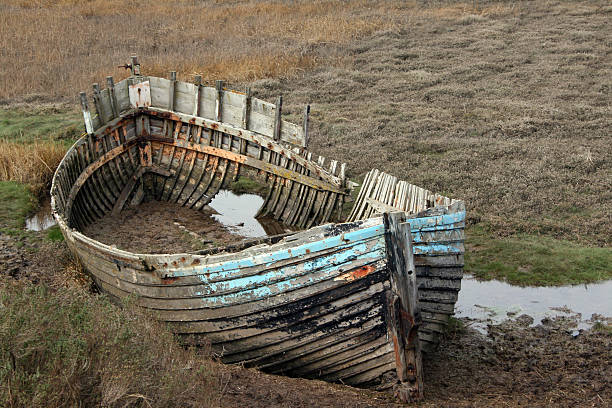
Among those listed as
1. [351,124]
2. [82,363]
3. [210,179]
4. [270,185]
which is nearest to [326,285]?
[82,363]

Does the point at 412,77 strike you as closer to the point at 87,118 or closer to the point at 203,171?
the point at 203,171

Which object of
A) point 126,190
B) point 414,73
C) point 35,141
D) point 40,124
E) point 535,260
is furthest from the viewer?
point 414,73

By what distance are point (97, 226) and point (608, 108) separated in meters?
11.7

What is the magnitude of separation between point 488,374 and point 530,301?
6.59ft

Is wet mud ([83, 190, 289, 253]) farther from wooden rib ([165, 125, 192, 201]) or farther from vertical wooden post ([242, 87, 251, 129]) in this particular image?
vertical wooden post ([242, 87, 251, 129])

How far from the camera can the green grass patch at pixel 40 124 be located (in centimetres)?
1589

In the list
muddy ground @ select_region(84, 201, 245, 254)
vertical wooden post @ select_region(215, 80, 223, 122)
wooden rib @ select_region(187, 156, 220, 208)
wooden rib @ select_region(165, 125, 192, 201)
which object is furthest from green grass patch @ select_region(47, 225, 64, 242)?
vertical wooden post @ select_region(215, 80, 223, 122)

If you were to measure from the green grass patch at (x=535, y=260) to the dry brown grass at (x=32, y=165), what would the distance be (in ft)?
25.0

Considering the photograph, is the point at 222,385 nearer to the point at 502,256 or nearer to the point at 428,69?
the point at 502,256

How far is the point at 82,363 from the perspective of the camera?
5.32 m

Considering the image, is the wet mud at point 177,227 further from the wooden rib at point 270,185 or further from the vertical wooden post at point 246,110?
the vertical wooden post at point 246,110

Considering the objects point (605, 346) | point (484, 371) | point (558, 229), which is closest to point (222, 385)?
point (484, 371)

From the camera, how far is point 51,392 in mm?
4977

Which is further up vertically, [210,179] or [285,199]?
[285,199]
